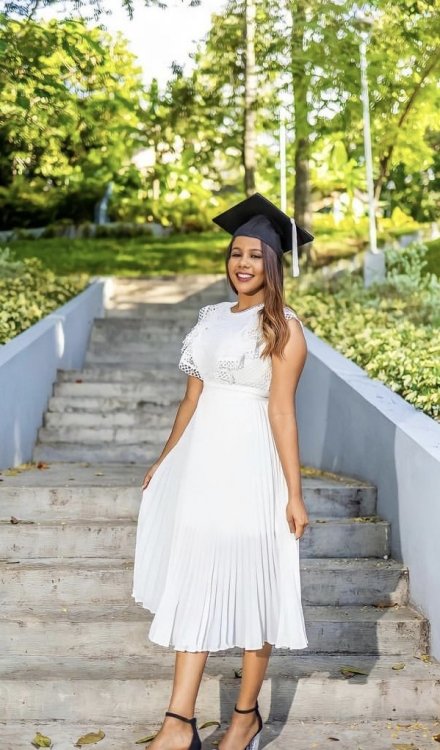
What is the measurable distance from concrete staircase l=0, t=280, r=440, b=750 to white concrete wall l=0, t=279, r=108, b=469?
0.52 m

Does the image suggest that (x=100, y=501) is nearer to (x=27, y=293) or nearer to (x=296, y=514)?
(x=296, y=514)

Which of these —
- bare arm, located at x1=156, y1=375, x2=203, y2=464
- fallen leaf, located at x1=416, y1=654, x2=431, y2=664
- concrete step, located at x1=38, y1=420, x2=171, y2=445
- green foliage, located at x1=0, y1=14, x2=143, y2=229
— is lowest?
fallen leaf, located at x1=416, y1=654, x2=431, y2=664

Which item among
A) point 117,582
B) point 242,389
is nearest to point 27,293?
point 117,582

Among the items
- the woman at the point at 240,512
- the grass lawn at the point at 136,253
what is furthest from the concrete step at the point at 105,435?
the grass lawn at the point at 136,253

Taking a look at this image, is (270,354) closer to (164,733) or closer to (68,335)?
(164,733)

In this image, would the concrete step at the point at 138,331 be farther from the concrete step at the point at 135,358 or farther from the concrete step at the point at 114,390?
the concrete step at the point at 114,390

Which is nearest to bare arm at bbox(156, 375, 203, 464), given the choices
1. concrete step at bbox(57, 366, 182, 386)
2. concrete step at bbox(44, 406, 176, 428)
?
concrete step at bbox(44, 406, 176, 428)

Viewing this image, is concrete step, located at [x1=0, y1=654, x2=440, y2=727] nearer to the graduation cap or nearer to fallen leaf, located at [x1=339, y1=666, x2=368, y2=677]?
fallen leaf, located at [x1=339, y1=666, x2=368, y2=677]

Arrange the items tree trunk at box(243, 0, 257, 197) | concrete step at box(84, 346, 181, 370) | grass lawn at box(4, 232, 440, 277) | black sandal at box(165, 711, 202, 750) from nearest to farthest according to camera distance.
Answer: black sandal at box(165, 711, 202, 750) < concrete step at box(84, 346, 181, 370) < tree trunk at box(243, 0, 257, 197) < grass lawn at box(4, 232, 440, 277)

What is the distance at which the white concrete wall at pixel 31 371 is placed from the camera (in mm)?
7355

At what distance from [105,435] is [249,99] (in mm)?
8107

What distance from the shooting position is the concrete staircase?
4344mm

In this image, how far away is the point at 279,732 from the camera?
4273mm

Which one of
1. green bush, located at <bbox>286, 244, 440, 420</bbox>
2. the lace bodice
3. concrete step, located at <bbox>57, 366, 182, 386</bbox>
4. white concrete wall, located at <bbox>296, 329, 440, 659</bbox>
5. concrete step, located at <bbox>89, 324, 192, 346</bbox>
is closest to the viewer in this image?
the lace bodice
